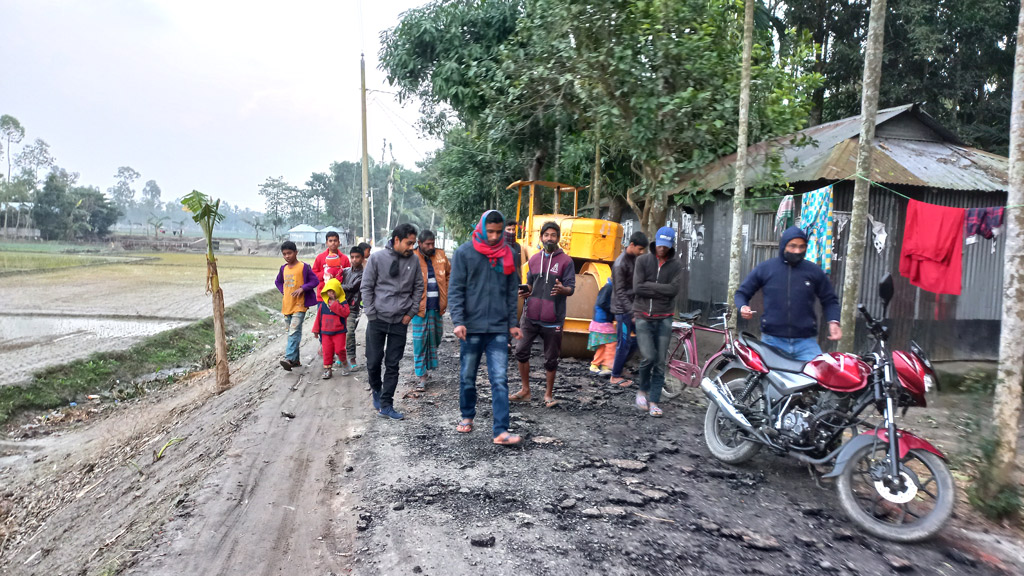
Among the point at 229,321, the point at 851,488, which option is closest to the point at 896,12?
the point at 851,488

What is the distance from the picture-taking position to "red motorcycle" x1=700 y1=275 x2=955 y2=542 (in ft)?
12.3

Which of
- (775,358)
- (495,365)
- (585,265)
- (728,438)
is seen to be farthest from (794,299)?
(585,265)

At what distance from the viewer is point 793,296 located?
16.1 ft

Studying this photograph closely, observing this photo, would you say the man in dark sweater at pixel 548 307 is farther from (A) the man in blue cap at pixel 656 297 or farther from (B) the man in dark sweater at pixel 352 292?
(B) the man in dark sweater at pixel 352 292

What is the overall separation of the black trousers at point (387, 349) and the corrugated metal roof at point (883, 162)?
4.80 meters

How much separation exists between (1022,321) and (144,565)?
18.4ft

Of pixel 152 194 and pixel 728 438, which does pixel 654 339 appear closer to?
pixel 728 438

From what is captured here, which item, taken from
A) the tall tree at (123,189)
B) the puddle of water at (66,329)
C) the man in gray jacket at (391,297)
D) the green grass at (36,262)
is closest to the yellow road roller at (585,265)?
the man in gray jacket at (391,297)

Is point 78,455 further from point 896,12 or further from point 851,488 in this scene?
point 896,12

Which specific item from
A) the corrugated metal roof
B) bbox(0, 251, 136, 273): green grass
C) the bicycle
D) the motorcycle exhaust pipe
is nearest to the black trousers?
the motorcycle exhaust pipe

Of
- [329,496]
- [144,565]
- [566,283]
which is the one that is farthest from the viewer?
[566,283]

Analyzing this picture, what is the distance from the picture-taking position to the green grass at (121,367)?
955 centimetres

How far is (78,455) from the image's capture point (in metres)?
7.89

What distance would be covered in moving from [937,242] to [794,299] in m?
4.83
